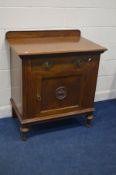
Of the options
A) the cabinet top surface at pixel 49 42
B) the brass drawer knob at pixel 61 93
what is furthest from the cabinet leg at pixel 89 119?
the cabinet top surface at pixel 49 42

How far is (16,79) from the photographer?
76.2 inches

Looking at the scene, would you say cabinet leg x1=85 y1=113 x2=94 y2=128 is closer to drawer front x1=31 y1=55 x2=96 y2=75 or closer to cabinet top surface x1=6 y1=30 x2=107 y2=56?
drawer front x1=31 y1=55 x2=96 y2=75

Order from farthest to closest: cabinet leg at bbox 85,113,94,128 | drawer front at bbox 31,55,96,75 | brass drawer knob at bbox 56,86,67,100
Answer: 1. cabinet leg at bbox 85,113,94,128
2. brass drawer knob at bbox 56,86,67,100
3. drawer front at bbox 31,55,96,75

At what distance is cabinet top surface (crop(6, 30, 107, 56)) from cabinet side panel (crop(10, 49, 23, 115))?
9 cm

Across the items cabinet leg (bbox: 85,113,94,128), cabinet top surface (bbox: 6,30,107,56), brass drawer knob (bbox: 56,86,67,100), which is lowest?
cabinet leg (bbox: 85,113,94,128)

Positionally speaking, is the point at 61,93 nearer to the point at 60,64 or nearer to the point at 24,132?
the point at 60,64

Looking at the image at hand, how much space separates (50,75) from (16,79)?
0.28 metres

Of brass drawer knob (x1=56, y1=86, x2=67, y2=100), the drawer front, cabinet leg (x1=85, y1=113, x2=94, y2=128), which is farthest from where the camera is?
cabinet leg (x1=85, y1=113, x2=94, y2=128)

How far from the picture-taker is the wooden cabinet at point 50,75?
176 centimetres

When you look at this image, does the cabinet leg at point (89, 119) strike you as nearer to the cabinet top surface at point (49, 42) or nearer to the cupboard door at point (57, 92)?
the cupboard door at point (57, 92)

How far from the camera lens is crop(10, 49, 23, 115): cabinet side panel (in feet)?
5.94

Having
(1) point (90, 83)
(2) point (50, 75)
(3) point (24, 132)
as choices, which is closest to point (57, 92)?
(2) point (50, 75)

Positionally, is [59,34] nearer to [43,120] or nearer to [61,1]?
[61,1]

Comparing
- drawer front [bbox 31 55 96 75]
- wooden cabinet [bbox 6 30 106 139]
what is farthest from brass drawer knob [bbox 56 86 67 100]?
drawer front [bbox 31 55 96 75]
